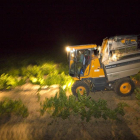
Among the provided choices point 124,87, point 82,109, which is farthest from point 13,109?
point 124,87

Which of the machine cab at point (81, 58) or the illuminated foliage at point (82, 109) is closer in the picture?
the illuminated foliage at point (82, 109)

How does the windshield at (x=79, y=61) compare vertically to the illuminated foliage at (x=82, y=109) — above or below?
above

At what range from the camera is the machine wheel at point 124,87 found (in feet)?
16.0

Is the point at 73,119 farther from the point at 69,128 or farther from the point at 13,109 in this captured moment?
the point at 13,109

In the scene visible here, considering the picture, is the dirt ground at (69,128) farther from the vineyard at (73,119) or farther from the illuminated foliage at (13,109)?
the illuminated foliage at (13,109)

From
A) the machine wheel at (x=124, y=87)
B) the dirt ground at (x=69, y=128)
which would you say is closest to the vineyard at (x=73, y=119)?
the dirt ground at (x=69, y=128)

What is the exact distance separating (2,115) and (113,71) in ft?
16.3

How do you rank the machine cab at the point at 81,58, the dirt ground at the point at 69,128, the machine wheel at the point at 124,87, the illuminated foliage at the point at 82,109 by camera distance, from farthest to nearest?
the machine wheel at the point at 124,87 → the machine cab at the point at 81,58 → the illuminated foliage at the point at 82,109 → the dirt ground at the point at 69,128

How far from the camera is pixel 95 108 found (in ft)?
13.1

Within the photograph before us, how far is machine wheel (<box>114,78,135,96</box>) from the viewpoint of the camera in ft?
16.0

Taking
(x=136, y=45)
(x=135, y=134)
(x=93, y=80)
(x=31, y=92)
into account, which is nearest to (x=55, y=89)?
(x=31, y=92)

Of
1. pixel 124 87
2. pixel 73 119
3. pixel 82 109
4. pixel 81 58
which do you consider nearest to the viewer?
pixel 73 119

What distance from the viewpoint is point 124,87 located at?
16.5 ft

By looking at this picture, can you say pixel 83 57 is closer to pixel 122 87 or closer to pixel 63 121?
pixel 122 87
